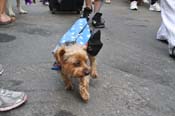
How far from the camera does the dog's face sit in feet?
10.2

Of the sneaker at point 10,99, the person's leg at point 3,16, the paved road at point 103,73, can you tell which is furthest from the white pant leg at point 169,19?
the person's leg at point 3,16

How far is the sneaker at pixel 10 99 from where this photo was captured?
3056mm

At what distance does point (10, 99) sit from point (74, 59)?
2.16 feet

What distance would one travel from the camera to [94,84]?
3738 millimetres

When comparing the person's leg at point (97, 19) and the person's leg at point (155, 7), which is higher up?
the person's leg at point (97, 19)

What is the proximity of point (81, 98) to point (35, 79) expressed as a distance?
663mm

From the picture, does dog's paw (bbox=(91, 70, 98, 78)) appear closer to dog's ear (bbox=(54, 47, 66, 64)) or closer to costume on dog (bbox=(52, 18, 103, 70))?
costume on dog (bbox=(52, 18, 103, 70))

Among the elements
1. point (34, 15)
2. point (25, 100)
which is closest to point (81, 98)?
point (25, 100)

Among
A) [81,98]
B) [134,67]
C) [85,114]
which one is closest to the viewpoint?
[85,114]

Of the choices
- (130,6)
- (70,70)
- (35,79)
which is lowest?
(130,6)

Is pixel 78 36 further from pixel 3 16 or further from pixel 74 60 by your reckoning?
pixel 3 16

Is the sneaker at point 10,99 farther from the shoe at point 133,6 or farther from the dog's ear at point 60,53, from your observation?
the shoe at point 133,6

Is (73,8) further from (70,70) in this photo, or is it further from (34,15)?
(70,70)

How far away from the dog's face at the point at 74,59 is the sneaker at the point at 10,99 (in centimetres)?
47
